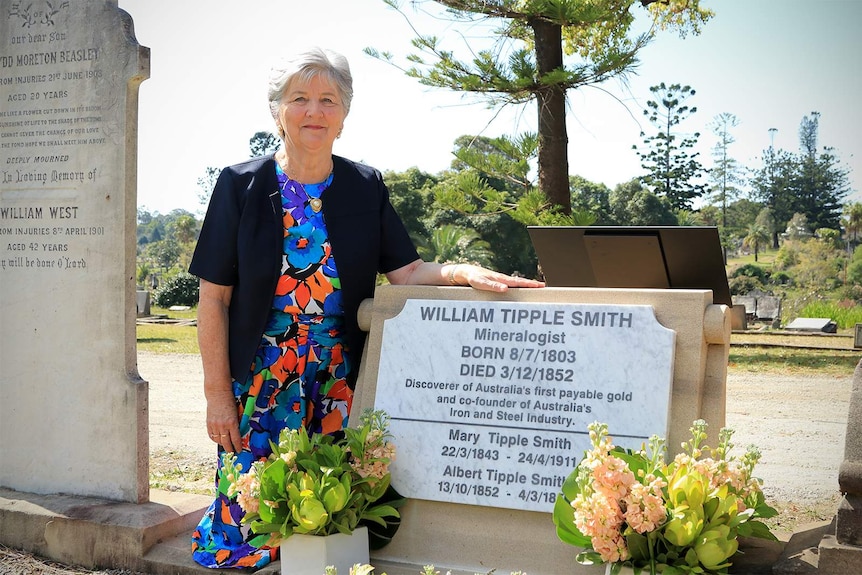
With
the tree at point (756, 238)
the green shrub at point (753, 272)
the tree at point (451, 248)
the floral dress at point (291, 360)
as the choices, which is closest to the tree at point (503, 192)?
the floral dress at point (291, 360)

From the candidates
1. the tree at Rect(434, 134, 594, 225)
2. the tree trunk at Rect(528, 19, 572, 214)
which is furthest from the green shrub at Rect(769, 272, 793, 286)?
the tree trunk at Rect(528, 19, 572, 214)

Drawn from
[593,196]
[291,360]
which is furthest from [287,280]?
[593,196]

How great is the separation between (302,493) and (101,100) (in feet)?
7.22

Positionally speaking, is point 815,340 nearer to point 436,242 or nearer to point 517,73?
point 517,73

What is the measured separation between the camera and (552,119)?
41.8 feet

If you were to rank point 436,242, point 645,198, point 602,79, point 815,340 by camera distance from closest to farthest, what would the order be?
1. point 602,79
2. point 815,340
3. point 436,242
4. point 645,198

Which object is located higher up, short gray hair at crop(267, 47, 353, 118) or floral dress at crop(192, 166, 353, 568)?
short gray hair at crop(267, 47, 353, 118)

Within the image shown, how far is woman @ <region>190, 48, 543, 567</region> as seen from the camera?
3.00m

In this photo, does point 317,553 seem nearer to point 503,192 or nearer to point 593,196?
point 503,192

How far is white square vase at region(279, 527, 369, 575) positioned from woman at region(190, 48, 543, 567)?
398mm

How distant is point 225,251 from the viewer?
3037 millimetres

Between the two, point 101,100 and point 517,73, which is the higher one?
point 517,73

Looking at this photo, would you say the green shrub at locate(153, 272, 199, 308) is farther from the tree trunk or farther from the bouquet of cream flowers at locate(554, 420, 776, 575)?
the bouquet of cream flowers at locate(554, 420, 776, 575)

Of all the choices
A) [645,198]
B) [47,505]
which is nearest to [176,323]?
[47,505]
